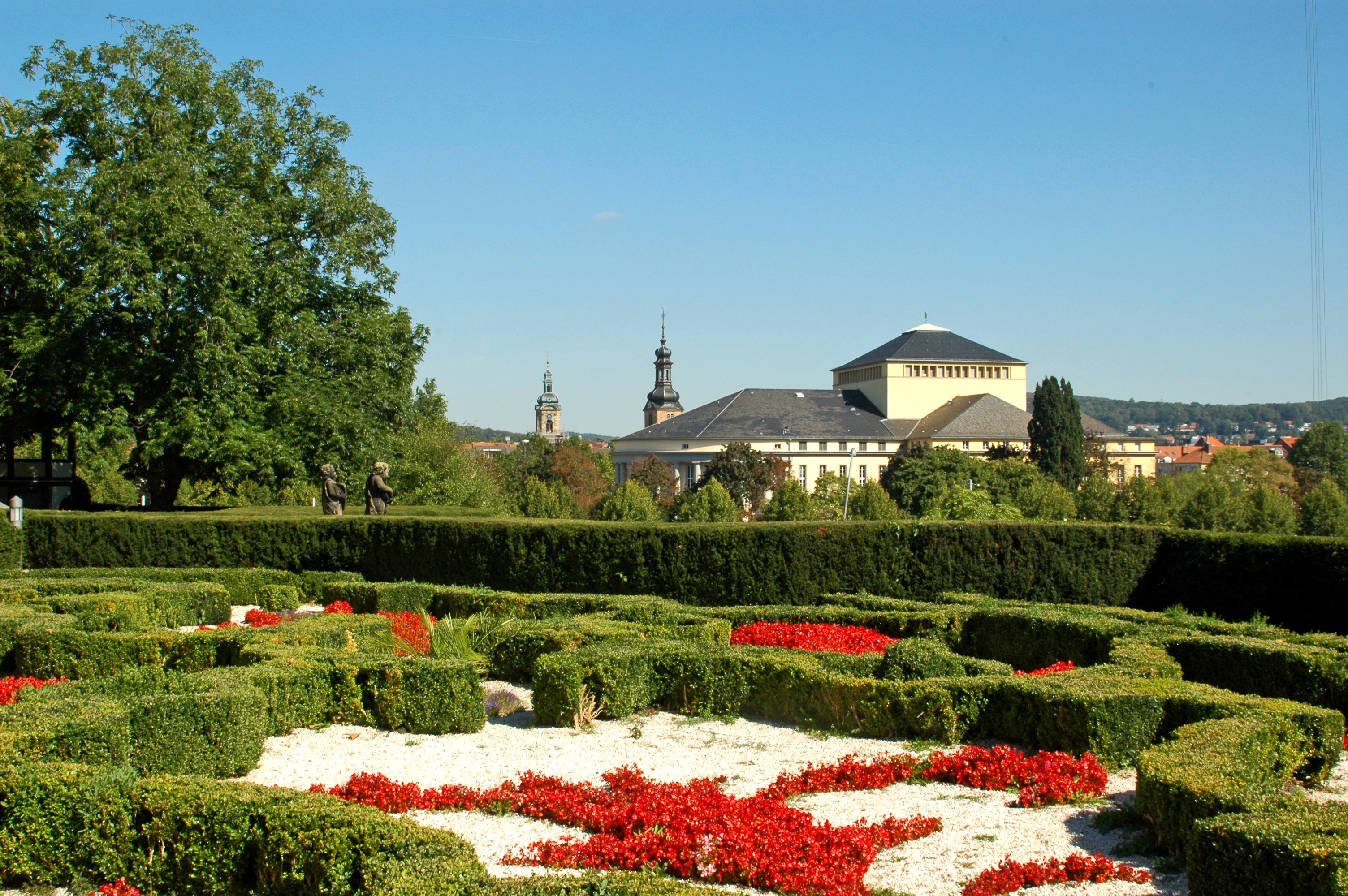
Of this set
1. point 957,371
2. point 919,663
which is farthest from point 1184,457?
point 919,663

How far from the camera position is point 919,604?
45.9 feet

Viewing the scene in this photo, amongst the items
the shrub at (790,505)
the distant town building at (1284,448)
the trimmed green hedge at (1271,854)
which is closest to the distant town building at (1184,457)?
the distant town building at (1284,448)

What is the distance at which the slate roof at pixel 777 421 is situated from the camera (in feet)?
330

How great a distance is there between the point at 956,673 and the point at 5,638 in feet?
31.3

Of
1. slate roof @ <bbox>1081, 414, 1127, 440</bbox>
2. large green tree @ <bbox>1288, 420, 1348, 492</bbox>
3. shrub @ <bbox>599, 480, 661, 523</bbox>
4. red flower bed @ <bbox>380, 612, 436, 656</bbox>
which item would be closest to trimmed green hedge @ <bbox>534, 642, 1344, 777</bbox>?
red flower bed @ <bbox>380, 612, 436, 656</bbox>

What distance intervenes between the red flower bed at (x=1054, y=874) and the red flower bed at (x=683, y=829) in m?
0.63

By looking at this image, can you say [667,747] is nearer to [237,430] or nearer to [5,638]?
[5,638]

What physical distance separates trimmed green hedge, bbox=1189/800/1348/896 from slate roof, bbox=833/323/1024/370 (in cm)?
10569

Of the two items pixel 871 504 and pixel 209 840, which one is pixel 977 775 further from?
pixel 871 504

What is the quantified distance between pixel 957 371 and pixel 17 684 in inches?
4232

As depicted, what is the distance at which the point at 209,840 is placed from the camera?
553cm

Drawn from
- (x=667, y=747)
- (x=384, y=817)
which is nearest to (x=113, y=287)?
(x=667, y=747)

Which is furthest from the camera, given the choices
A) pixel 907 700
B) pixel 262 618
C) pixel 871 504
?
pixel 871 504

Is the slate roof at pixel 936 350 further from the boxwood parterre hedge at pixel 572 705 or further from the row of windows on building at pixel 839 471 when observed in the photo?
the boxwood parterre hedge at pixel 572 705
